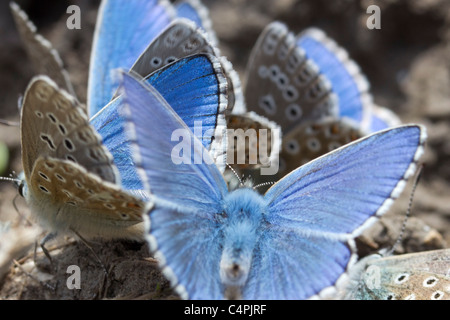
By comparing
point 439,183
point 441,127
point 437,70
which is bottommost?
point 439,183

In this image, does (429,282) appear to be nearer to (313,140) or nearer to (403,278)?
(403,278)

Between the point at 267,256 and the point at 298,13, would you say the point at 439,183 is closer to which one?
the point at 298,13

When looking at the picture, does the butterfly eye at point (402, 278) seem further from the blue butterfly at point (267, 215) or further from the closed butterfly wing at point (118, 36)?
the closed butterfly wing at point (118, 36)

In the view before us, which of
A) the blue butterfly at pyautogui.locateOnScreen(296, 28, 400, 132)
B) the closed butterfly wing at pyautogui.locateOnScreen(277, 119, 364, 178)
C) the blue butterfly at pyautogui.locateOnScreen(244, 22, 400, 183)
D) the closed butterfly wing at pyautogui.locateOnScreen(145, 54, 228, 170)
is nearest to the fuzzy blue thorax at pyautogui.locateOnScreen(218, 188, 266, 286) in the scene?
the closed butterfly wing at pyautogui.locateOnScreen(145, 54, 228, 170)

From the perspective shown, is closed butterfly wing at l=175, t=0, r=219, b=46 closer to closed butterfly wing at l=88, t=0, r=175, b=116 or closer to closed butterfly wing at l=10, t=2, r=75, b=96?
closed butterfly wing at l=88, t=0, r=175, b=116

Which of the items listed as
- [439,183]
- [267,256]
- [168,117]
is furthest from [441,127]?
[168,117]

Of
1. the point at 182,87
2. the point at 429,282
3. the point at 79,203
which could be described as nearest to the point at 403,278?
the point at 429,282
